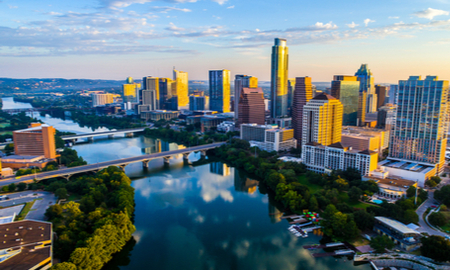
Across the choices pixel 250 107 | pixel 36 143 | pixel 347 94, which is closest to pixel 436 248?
pixel 36 143

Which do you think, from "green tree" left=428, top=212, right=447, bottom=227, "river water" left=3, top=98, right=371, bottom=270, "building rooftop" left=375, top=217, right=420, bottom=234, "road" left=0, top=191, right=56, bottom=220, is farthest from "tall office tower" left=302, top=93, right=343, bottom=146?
"road" left=0, top=191, right=56, bottom=220

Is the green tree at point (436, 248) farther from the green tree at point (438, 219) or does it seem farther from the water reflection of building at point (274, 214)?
the water reflection of building at point (274, 214)

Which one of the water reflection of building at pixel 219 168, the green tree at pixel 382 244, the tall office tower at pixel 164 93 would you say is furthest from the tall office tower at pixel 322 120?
the tall office tower at pixel 164 93

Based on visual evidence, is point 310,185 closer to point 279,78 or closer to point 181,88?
point 279,78

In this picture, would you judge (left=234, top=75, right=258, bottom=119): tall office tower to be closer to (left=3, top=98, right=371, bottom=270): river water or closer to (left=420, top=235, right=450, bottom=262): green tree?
(left=3, top=98, right=371, bottom=270): river water

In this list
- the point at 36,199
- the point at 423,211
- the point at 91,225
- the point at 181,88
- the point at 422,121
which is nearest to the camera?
the point at 91,225

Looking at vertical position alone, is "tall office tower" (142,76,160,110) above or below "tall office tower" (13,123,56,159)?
above
